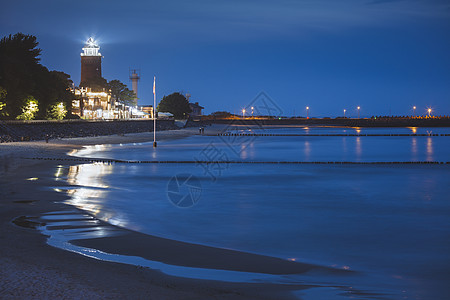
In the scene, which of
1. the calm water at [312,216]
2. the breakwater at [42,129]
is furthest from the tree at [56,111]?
the calm water at [312,216]

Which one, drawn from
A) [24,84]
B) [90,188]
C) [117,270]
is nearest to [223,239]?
[117,270]

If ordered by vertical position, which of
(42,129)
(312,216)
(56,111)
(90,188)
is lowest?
(312,216)

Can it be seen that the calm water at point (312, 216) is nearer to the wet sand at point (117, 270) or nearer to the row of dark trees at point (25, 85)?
the wet sand at point (117, 270)

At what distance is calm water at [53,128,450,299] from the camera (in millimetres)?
9711

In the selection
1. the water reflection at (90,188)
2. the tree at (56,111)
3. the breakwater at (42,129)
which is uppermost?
the tree at (56,111)

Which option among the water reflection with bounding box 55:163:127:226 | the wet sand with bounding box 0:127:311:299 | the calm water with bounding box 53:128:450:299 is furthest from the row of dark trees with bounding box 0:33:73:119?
the wet sand with bounding box 0:127:311:299

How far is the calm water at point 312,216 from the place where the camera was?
9711 millimetres

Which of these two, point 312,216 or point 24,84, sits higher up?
point 24,84

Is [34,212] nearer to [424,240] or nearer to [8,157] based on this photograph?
[424,240]

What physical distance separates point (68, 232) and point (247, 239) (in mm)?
4112

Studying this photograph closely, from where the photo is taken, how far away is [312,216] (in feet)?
50.7

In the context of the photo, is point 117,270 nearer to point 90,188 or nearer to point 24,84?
point 90,188

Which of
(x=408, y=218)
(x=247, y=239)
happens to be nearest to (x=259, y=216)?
(x=247, y=239)

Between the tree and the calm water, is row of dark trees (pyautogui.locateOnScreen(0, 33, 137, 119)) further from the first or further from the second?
the calm water
